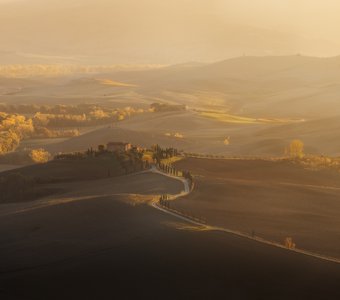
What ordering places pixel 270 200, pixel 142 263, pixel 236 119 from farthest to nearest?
pixel 236 119 → pixel 270 200 → pixel 142 263

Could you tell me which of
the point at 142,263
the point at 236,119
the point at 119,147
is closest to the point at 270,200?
the point at 142,263

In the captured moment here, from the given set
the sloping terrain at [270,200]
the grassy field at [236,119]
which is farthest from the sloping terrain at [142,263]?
the grassy field at [236,119]

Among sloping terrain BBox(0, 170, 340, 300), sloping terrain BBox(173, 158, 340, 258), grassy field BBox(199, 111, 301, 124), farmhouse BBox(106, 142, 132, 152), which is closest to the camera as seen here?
sloping terrain BBox(0, 170, 340, 300)

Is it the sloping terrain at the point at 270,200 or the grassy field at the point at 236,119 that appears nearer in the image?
the sloping terrain at the point at 270,200

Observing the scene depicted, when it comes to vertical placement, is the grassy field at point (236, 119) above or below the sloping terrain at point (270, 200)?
below

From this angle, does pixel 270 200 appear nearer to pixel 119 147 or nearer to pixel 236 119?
pixel 119 147

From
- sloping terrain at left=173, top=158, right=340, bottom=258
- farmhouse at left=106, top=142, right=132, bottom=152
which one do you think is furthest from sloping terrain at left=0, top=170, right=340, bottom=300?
farmhouse at left=106, top=142, right=132, bottom=152

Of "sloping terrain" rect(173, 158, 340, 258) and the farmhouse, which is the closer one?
"sloping terrain" rect(173, 158, 340, 258)

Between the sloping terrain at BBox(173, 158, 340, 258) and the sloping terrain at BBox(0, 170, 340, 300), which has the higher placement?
the sloping terrain at BBox(0, 170, 340, 300)

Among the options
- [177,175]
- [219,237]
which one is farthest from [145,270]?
[177,175]

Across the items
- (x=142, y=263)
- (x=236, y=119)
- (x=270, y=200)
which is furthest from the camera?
(x=236, y=119)

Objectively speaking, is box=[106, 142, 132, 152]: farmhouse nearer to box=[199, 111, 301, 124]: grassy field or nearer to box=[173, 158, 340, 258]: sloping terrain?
box=[173, 158, 340, 258]: sloping terrain

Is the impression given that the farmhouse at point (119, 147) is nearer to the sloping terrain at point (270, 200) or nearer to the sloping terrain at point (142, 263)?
the sloping terrain at point (270, 200)
